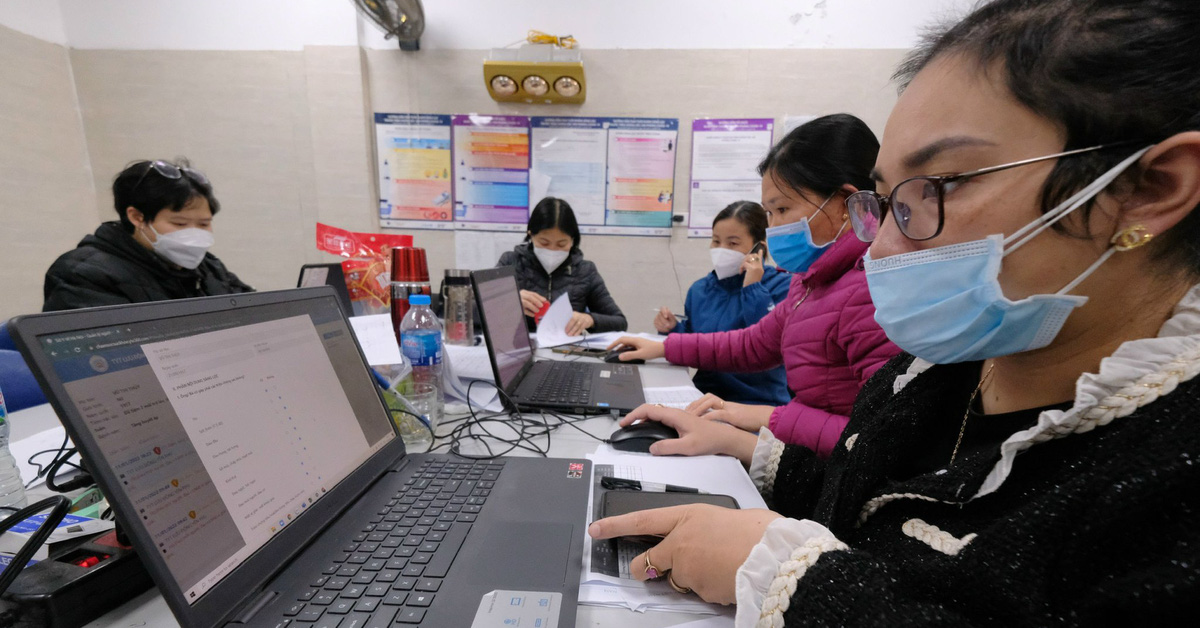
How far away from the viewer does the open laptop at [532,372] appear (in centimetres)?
101

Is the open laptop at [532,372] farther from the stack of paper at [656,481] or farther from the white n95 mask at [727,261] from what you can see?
the white n95 mask at [727,261]

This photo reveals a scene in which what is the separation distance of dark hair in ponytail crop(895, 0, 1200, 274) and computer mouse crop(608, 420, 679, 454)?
0.61 m

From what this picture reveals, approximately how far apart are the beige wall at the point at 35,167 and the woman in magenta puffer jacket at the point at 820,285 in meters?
3.65

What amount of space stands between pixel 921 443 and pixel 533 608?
0.55 m

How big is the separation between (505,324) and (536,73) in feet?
5.71

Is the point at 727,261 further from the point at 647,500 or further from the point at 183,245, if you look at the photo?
the point at 183,245

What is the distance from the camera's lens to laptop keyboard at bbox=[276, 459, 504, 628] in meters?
0.39

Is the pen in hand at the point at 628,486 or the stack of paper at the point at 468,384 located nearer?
the pen in hand at the point at 628,486

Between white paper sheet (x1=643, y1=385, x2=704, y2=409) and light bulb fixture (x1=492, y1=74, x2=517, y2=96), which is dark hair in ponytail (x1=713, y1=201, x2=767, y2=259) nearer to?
white paper sheet (x1=643, y1=385, x2=704, y2=409)

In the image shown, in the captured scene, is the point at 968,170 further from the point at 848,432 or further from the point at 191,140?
the point at 191,140

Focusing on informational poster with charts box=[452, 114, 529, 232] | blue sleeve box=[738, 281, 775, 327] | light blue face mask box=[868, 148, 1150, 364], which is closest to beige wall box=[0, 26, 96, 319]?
informational poster with charts box=[452, 114, 529, 232]

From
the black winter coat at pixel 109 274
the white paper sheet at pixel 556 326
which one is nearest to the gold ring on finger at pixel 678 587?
the white paper sheet at pixel 556 326

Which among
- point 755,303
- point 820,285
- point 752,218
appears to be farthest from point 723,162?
point 820,285

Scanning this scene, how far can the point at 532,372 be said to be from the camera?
4.13 ft
